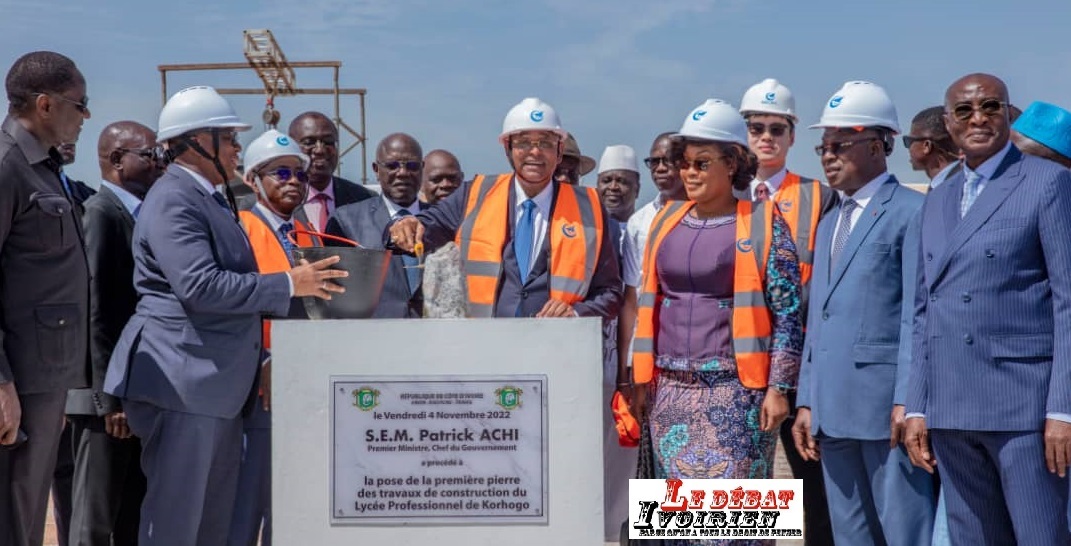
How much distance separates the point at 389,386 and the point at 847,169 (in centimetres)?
216

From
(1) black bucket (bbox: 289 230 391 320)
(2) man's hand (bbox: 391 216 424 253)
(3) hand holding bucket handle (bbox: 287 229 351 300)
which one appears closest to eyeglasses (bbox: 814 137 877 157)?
(2) man's hand (bbox: 391 216 424 253)

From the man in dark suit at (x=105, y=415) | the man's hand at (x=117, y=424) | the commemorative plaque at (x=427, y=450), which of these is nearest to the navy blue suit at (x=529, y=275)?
the commemorative plaque at (x=427, y=450)

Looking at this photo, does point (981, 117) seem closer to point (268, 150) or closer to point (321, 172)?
point (268, 150)

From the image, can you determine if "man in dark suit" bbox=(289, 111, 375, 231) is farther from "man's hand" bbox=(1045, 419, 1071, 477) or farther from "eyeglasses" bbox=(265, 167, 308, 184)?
"man's hand" bbox=(1045, 419, 1071, 477)

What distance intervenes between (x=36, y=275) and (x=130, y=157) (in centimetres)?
150

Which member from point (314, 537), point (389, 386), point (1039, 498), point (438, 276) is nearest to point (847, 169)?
point (1039, 498)

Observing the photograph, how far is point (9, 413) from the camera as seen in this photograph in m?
3.88

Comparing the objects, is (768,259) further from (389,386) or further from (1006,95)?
(389,386)

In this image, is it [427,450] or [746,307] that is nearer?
[427,450]

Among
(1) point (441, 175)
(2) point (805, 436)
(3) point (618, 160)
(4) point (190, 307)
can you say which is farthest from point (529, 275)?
(3) point (618, 160)

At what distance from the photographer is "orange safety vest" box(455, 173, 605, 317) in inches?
189

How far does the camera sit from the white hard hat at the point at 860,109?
4.62 m

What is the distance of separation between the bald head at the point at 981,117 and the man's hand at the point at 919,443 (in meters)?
0.93

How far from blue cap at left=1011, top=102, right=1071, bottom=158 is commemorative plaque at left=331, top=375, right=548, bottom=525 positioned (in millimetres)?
2094
